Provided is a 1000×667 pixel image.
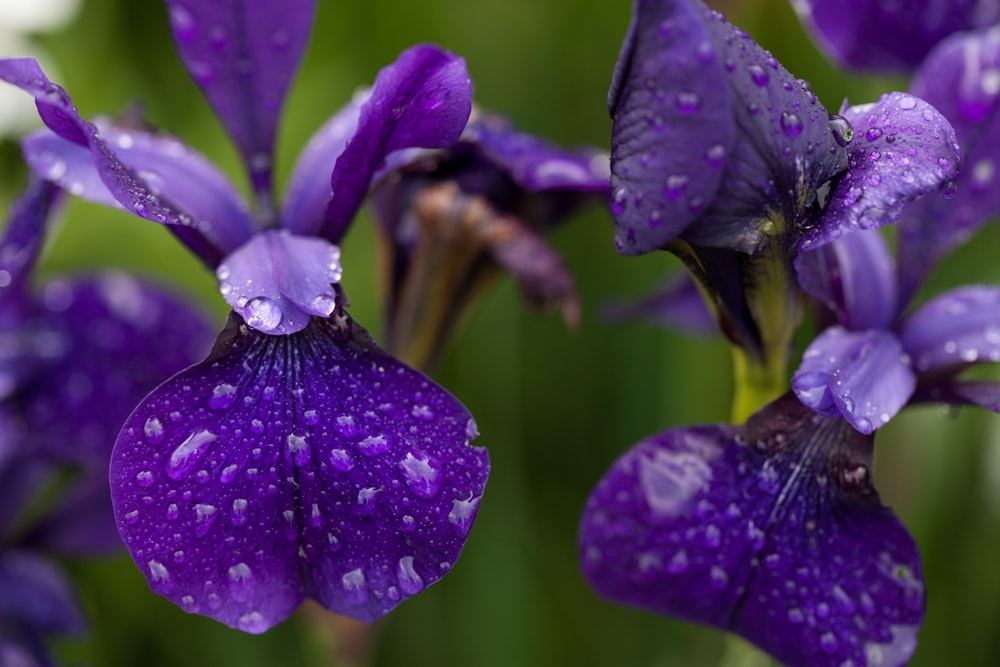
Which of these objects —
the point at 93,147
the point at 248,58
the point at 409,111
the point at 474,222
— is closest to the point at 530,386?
the point at 474,222

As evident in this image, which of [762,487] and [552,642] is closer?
[762,487]

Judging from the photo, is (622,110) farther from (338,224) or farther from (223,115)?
(223,115)

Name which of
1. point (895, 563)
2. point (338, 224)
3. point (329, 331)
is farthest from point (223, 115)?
point (895, 563)

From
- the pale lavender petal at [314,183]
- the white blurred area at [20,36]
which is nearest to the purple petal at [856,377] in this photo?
the pale lavender petal at [314,183]

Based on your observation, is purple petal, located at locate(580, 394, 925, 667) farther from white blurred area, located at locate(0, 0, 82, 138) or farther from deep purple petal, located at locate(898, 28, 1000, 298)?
white blurred area, located at locate(0, 0, 82, 138)

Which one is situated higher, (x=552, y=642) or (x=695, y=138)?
(x=695, y=138)

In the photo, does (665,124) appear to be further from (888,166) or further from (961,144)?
(961,144)

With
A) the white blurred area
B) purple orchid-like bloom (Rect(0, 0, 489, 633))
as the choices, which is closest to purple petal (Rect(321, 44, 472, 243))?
purple orchid-like bloom (Rect(0, 0, 489, 633))
